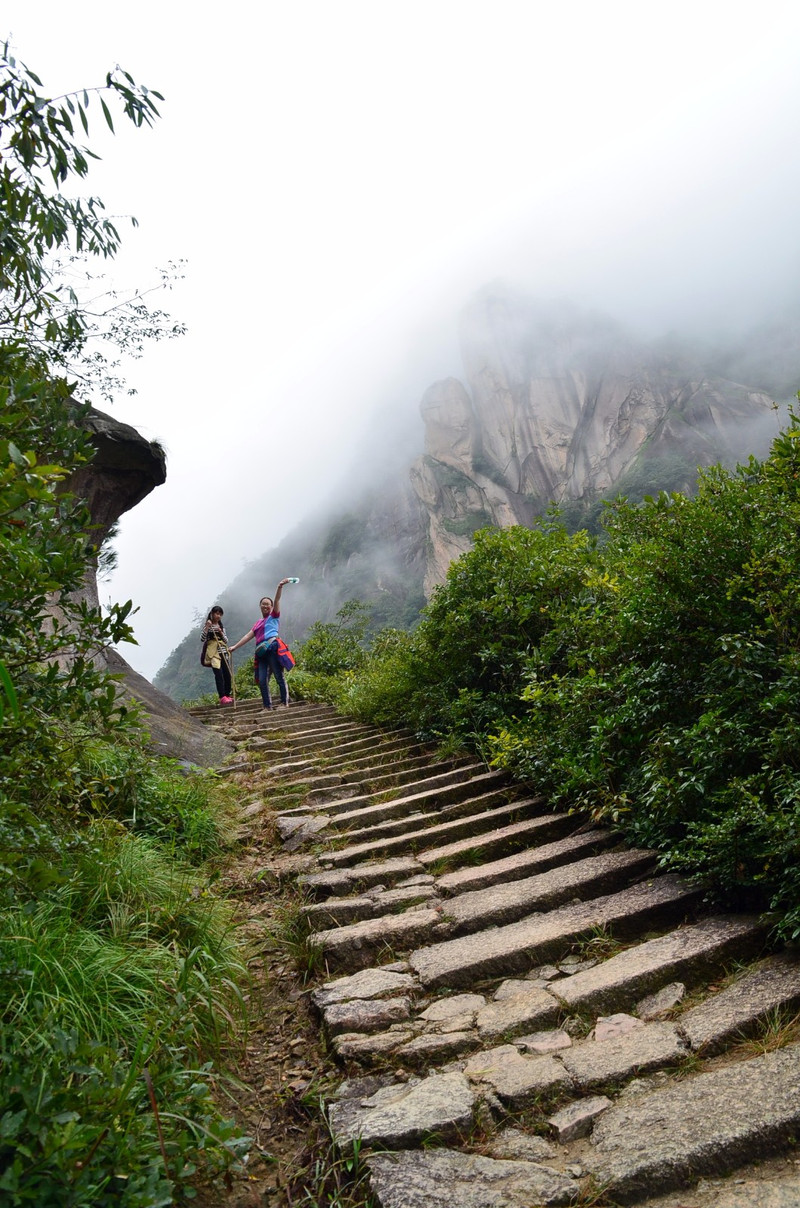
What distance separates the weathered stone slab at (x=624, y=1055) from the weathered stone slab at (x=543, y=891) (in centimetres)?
86

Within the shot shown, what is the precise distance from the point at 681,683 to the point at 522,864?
118 centimetres

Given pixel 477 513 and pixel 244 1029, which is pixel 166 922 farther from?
pixel 477 513

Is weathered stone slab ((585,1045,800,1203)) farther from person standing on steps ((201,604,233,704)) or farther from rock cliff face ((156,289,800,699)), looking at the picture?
rock cliff face ((156,289,800,699))

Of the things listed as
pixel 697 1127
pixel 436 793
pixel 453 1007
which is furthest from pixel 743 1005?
pixel 436 793

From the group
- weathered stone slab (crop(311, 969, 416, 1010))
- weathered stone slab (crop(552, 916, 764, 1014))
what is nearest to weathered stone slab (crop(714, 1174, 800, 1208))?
weathered stone slab (crop(552, 916, 764, 1014))

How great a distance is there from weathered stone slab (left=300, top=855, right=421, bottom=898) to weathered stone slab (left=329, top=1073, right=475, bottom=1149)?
1.43 m

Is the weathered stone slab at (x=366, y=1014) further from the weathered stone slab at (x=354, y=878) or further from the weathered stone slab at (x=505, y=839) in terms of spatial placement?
the weathered stone slab at (x=505, y=839)

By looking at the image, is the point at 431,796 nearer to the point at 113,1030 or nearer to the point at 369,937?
the point at 369,937

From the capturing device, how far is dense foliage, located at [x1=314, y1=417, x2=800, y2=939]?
106 inches

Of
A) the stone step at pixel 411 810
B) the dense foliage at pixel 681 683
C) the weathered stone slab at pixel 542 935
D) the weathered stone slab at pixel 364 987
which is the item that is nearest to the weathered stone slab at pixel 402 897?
the weathered stone slab at pixel 542 935

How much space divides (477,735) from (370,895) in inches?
77.5

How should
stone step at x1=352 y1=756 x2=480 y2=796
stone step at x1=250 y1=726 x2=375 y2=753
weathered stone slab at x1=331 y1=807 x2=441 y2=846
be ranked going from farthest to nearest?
stone step at x1=250 y1=726 x2=375 y2=753
stone step at x1=352 y1=756 x2=480 y2=796
weathered stone slab at x1=331 y1=807 x2=441 y2=846

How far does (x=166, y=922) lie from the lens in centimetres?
289

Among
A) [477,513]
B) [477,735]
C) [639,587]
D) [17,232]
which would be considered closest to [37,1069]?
[17,232]
